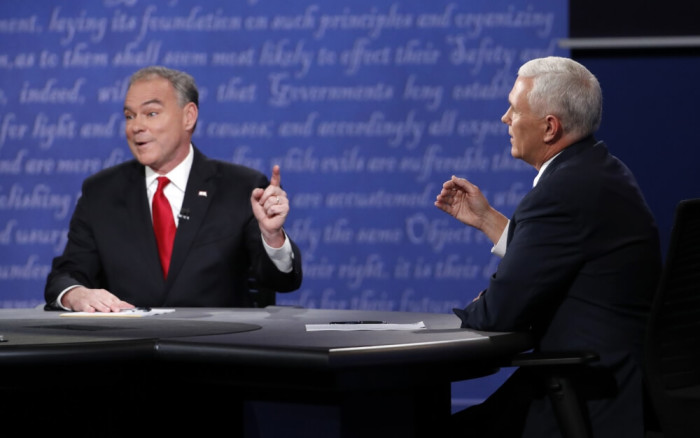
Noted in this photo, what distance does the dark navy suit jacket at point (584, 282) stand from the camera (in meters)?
2.22

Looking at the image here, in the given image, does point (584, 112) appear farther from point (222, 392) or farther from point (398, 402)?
point (222, 392)

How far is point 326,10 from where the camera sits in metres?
5.05

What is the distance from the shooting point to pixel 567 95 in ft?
8.10

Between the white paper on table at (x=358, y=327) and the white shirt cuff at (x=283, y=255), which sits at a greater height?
the white shirt cuff at (x=283, y=255)

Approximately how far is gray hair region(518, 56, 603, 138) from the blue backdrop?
8.01ft

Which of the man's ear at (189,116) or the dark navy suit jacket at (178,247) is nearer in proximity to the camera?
the dark navy suit jacket at (178,247)

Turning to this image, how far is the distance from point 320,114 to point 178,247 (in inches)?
70.9

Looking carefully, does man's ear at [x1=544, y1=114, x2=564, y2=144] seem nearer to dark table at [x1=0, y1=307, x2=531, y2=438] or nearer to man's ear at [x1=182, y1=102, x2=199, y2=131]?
dark table at [x1=0, y1=307, x2=531, y2=438]

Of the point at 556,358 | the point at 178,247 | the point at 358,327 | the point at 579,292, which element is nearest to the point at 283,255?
the point at 178,247

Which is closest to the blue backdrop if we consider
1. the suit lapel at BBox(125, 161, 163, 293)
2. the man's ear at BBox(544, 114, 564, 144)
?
the suit lapel at BBox(125, 161, 163, 293)

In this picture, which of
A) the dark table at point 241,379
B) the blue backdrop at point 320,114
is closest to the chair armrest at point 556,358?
the dark table at point 241,379

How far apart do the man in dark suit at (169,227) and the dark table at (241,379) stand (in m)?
1.05

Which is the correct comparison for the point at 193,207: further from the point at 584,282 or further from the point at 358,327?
the point at 584,282

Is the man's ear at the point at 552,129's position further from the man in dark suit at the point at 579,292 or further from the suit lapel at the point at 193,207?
the suit lapel at the point at 193,207
